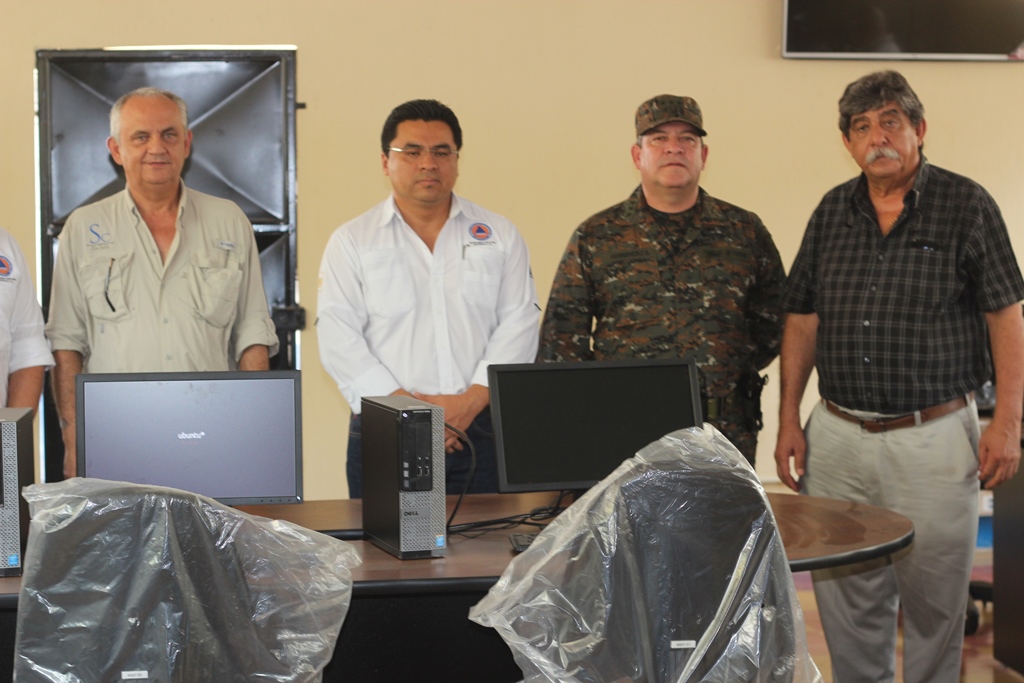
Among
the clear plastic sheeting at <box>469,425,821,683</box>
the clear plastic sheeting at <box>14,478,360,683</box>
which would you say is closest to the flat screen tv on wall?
the clear plastic sheeting at <box>469,425,821,683</box>

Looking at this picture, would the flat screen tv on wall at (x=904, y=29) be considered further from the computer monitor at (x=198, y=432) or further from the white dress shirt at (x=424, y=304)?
the computer monitor at (x=198, y=432)

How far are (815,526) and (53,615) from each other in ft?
5.32

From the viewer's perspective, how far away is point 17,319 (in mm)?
3068

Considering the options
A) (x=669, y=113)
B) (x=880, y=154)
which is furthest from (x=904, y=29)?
(x=669, y=113)

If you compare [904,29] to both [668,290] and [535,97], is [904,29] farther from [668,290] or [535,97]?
[668,290]

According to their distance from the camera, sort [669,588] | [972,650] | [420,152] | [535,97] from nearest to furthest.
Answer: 1. [669,588]
2. [420,152]
3. [972,650]
4. [535,97]

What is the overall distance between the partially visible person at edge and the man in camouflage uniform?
0.78 ft

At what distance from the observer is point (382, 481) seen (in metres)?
2.30

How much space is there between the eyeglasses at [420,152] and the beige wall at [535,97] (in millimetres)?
1491

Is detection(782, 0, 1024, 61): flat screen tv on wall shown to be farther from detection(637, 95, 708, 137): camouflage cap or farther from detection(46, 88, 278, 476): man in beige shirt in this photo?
detection(46, 88, 278, 476): man in beige shirt

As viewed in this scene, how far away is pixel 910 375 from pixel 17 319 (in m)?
2.62

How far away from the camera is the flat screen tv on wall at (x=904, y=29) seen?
15.7 ft

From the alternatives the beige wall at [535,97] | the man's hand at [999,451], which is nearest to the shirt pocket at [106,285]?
the beige wall at [535,97]

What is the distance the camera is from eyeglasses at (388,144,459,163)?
3221 millimetres
